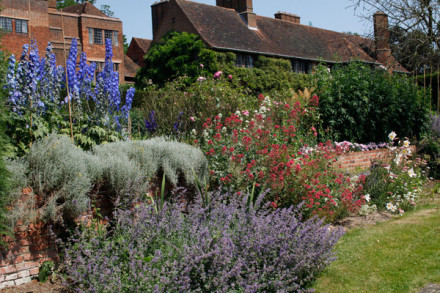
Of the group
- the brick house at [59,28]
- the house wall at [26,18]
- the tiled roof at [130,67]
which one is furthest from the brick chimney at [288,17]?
the house wall at [26,18]

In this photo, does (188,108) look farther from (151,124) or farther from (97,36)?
(97,36)

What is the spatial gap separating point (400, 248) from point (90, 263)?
358 centimetres

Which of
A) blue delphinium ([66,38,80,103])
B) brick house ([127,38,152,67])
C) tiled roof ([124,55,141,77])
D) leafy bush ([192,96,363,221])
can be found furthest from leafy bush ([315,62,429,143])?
brick house ([127,38,152,67])

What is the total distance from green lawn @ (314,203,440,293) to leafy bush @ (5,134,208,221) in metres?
2.22

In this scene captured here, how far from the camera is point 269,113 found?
862 centimetres

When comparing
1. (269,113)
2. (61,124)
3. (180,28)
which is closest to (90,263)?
(61,124)

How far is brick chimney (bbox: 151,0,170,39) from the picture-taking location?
3431 cm

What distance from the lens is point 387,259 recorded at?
476 centimetres

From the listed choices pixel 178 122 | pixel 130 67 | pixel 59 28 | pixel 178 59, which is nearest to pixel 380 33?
pixel 178 122

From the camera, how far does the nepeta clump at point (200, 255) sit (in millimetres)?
3480

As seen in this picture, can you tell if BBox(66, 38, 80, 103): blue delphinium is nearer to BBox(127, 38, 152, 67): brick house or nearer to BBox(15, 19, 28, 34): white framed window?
BBox(15, 19, 28, 34): white framed window

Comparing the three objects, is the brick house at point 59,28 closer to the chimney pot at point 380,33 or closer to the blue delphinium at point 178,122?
the chimney pot at point 380,33

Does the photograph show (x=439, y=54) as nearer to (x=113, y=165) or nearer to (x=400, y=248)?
(x=400, y=248)

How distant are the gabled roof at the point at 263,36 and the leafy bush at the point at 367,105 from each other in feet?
49.0
